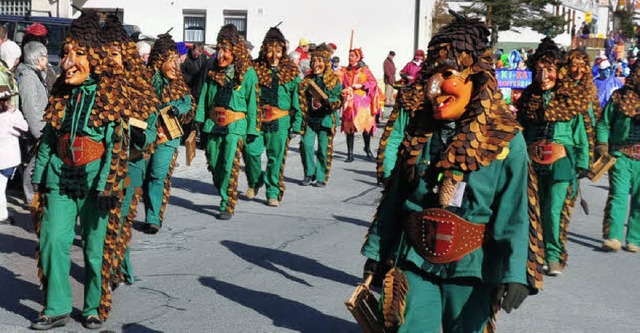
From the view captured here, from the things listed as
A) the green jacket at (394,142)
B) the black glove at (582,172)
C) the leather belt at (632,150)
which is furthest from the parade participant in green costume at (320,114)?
the green jacket at (394,142)

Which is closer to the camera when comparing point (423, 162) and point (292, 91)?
point (423, 162)

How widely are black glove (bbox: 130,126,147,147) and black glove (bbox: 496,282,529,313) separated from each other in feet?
11.2

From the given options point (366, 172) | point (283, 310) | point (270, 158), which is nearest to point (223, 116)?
point (270, 158)

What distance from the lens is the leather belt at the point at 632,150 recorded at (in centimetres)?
1077

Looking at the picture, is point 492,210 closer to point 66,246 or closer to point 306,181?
point 66,246

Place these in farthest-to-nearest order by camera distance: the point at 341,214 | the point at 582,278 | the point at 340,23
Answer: the point at 340,23 < the point at 341,214 < the point at 582,278

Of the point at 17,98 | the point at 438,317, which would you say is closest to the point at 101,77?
the point at 438,317

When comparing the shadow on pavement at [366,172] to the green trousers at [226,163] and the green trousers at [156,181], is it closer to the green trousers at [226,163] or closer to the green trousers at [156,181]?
the green trousers at [226,163]

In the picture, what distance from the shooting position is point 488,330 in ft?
17.3

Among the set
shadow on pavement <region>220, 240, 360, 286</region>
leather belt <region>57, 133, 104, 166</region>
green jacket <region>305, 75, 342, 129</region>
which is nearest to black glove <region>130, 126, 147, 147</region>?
leather belt <region>57, 133, 104, 166</region>

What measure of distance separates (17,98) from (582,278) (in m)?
5.82

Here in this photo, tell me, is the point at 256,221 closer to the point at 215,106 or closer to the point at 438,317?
the point at 215,106

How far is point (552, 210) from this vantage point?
9758 millimetres

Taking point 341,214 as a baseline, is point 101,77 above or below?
above
